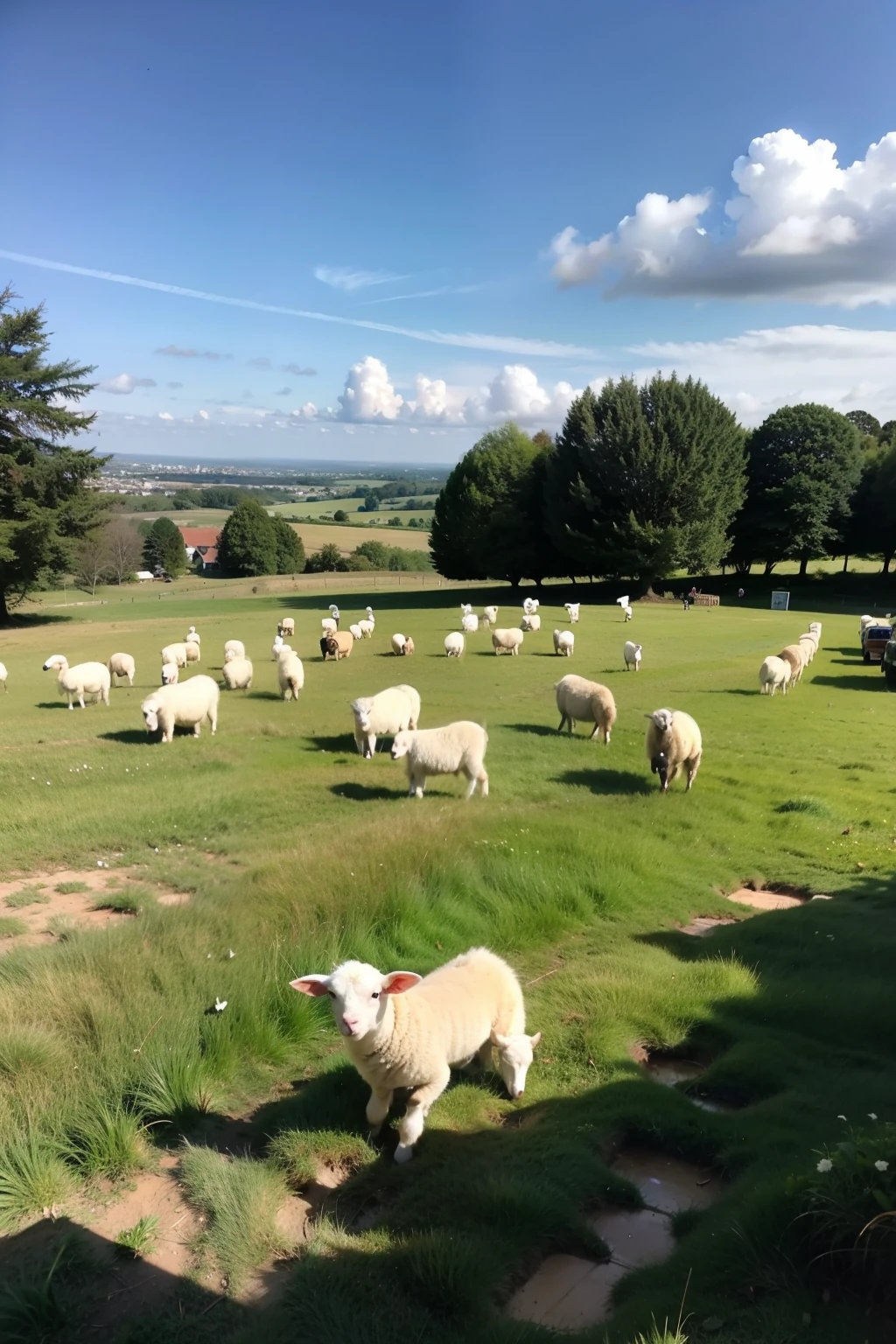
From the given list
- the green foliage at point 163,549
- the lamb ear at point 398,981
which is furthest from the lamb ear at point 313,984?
the green foliage at point 163,549

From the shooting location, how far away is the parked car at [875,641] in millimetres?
31156

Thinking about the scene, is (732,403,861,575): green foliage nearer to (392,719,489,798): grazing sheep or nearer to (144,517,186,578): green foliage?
(392,719,489,798): grazing sheep

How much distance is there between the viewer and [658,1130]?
4.98m

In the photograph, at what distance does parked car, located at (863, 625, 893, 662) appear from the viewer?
31156mm

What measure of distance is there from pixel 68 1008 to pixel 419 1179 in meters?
2.93

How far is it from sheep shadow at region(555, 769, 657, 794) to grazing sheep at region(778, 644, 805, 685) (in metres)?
12.1

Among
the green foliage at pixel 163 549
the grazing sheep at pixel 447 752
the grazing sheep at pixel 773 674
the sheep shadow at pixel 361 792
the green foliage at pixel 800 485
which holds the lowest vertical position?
the sheep shadow at pixel 361 792

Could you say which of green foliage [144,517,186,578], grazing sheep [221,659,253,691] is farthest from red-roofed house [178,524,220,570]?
grazing sheep [221,659,253,691]

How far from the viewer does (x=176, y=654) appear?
2812 cm

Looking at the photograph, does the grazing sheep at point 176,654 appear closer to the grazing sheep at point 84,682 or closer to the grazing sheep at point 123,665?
the grazing sheep at point 123,665

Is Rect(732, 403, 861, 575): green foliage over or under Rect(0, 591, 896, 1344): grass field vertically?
over

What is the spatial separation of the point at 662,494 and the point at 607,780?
148 feet

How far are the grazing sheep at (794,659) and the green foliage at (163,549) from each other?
96654mm

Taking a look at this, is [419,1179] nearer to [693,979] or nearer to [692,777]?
[693,979]
